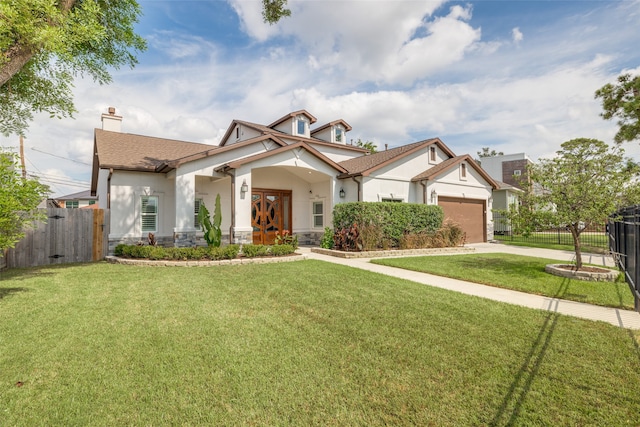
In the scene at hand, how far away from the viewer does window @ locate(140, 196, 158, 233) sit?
1269 cm

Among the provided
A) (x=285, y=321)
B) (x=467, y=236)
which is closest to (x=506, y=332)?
(x=285, y=321)

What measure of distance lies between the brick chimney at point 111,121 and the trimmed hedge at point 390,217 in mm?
12814

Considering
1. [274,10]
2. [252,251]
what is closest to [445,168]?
[274,10]

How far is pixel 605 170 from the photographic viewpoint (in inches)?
290

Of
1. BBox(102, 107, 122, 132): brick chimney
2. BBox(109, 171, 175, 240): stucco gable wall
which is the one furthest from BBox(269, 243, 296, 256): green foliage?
BBox(102, 107, 122, 132): brick chimney

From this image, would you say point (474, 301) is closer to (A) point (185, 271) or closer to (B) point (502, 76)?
(A) point (185, 271)

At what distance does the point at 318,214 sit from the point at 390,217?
4.27m

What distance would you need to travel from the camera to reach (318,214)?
1575cm

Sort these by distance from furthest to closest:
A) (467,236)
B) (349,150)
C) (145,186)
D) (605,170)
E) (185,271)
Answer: (349,150)
(467,236)
(145,186)
(185,271)
(605,170)

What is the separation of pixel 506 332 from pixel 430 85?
13.3 meters

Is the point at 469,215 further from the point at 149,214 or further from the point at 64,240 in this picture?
the point at 64,240

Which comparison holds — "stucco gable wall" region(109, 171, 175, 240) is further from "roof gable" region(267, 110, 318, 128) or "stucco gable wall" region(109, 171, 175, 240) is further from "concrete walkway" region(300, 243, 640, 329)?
"concrete walkway" region(300, 243, 640, 329)

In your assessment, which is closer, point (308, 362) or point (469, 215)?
point (308, 362)

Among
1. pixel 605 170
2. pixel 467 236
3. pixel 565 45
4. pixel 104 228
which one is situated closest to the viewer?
pixel 605 170
